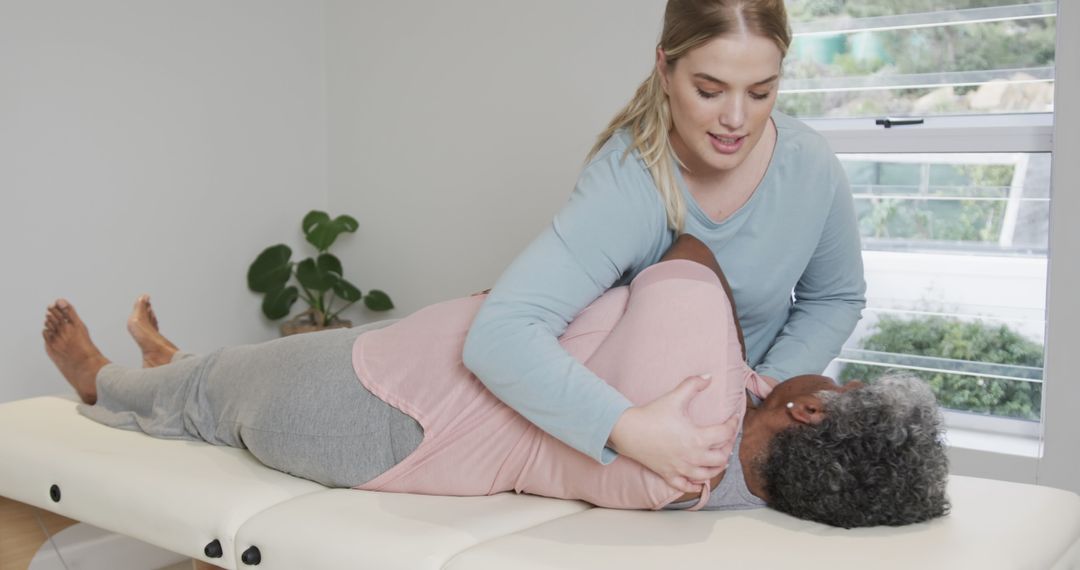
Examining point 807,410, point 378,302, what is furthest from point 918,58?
point 378,302

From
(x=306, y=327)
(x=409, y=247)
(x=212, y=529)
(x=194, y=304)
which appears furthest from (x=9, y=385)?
(x=212, y=529)

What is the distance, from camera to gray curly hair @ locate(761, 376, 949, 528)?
1.46 m

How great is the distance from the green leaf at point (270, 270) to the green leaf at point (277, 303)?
3cm

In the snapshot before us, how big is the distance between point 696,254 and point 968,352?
151cm

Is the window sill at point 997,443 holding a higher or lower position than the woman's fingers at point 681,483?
lower

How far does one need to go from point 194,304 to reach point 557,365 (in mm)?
2453

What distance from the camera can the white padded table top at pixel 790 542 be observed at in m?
1.34

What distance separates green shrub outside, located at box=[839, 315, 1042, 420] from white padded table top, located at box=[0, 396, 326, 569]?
180 cm

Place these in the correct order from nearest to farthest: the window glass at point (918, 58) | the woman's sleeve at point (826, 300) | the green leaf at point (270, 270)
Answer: the woman's sleeve at point (826, 300) → the window glass at point (918, 58) → the green leaf at point (270, 270)

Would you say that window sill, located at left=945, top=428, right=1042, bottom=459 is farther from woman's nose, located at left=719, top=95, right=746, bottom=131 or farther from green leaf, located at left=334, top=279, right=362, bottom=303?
green leaf, located at left=334, top=279, right=362, bottom=303

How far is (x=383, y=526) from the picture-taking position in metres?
1.52

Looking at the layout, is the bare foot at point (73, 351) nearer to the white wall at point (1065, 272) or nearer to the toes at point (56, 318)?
the toes at point (56, 318)

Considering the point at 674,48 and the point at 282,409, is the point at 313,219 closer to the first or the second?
the point at 282,409

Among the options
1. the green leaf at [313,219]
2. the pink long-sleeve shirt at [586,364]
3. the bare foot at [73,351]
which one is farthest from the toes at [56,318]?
the green leaf at [313,219]
